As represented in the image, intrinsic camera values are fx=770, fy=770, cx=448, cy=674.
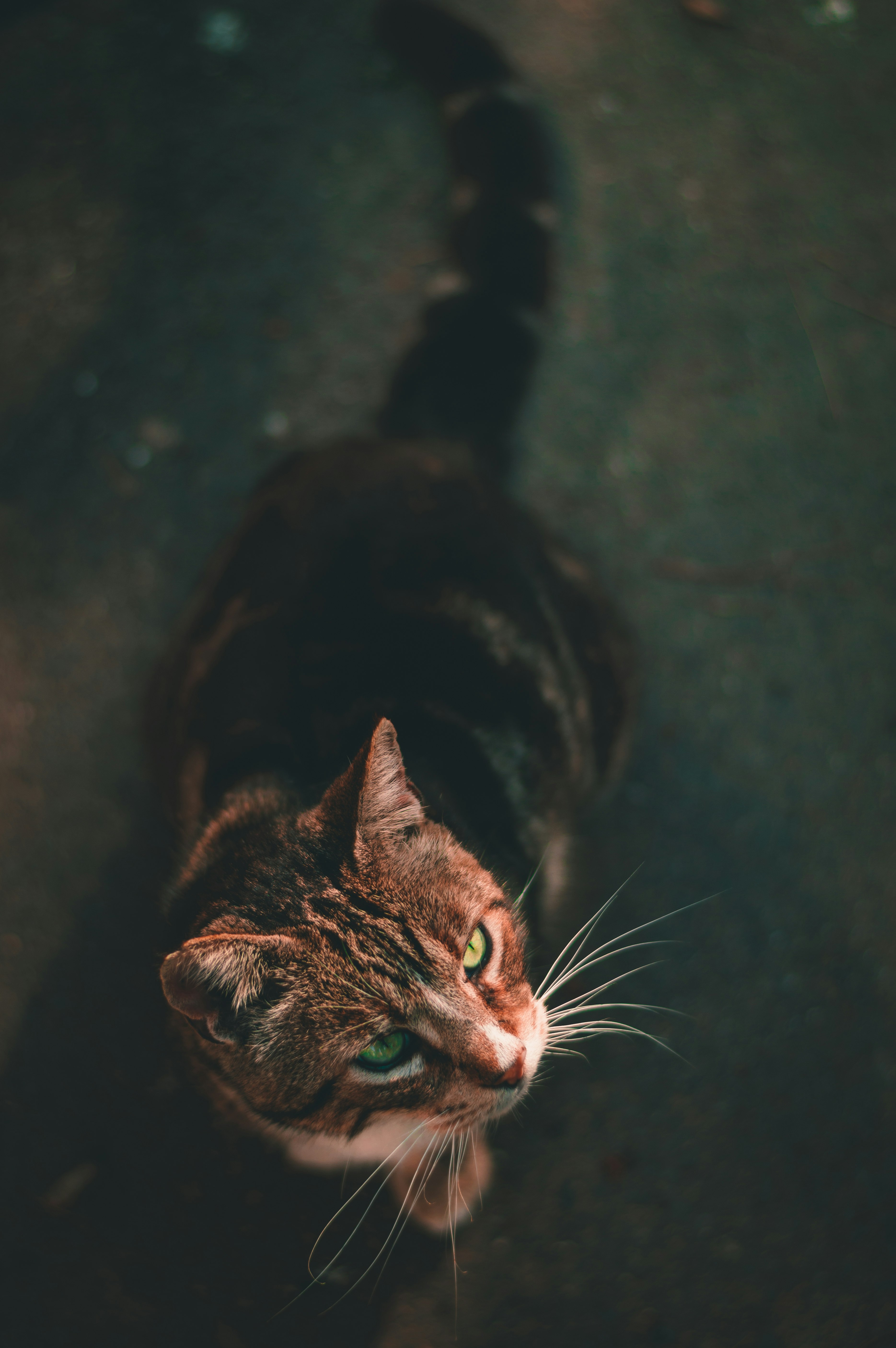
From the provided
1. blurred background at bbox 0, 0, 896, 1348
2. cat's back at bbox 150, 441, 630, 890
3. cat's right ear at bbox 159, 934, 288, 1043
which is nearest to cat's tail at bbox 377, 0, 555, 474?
cat's back at bbox 150, 441, 630, 890

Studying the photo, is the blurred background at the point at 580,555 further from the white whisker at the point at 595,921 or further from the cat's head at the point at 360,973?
the cat's head at the point at 360,973

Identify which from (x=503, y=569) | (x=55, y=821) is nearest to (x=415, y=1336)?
(x=55, y=821)

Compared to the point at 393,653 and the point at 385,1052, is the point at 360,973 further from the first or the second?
the point at 393,653

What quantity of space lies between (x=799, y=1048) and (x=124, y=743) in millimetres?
1914

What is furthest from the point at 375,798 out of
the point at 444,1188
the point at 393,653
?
the point at 444,1188

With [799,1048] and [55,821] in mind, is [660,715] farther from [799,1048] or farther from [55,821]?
[55,821]

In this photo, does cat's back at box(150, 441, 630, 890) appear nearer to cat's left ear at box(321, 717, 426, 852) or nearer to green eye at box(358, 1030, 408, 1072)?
cat's left ear at box(321, 717, 426, 852)

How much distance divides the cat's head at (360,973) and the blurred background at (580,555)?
74 cm

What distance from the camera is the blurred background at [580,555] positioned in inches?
71.0

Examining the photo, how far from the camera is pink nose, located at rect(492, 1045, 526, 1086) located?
4.02 ft

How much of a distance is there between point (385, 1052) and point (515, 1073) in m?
0.21

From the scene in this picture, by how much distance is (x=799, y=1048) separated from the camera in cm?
193

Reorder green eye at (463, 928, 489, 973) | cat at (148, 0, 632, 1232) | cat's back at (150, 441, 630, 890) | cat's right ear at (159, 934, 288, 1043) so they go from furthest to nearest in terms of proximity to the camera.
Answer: cat's back at (150, 441, 630, 890), green eye at (463, 928, 489, 973), cat at (148, 0, 632, 1232), cat's right ear at (159, 934, 288, 1043)

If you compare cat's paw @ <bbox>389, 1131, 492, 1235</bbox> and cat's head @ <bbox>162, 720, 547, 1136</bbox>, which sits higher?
cat's head @ <bbox>162, 720, 547, 1136</bbox>
